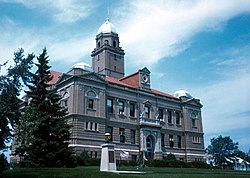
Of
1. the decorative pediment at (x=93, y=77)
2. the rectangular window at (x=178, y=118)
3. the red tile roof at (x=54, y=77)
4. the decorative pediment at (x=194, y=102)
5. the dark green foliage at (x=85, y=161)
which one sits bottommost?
the dark green foliage at (x=85, y=161)

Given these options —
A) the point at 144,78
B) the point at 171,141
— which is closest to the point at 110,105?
the point at 144,78

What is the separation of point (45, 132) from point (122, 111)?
22511mm

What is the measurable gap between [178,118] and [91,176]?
147 ft

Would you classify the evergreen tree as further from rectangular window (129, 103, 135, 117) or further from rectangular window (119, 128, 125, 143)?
rectangular window (129, 103, 135, 117)

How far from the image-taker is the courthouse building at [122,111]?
44.1 meters

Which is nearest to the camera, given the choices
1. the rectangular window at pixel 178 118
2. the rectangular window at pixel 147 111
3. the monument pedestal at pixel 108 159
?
the monument pedestal at pixel 108 159

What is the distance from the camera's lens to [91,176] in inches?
664

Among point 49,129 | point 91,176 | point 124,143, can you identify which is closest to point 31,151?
point 49,129

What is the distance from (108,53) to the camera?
202 feet

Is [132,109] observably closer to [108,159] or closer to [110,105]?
[110,105]

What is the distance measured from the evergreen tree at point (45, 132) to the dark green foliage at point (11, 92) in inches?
210

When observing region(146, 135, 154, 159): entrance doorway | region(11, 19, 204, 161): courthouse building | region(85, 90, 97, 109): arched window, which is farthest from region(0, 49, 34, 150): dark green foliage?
region(146, 135, 154, 159): entrance doorway

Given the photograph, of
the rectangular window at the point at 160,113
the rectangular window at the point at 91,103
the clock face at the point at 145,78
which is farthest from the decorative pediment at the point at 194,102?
the rectangular window at the point at 91,103

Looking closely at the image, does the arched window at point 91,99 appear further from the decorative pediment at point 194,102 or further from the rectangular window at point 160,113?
the decorative pediment at point 194,102
